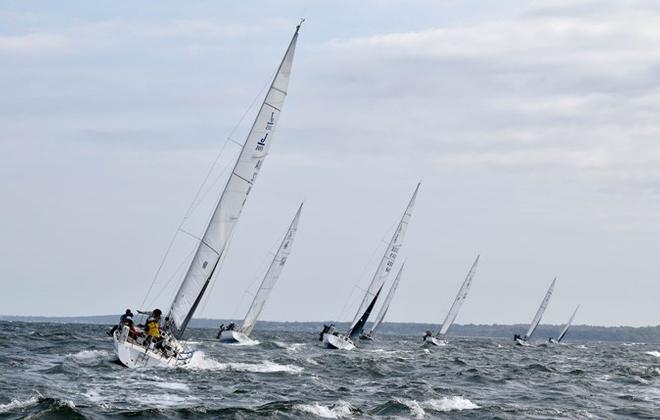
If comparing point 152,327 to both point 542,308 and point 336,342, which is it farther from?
point 542,308

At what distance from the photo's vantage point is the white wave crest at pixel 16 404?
22.7 meters

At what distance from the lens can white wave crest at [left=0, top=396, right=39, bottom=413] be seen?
22.7m

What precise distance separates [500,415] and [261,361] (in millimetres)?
20477

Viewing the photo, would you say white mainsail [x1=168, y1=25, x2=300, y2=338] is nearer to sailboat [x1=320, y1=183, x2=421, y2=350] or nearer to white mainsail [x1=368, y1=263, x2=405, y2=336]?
sailboat [x1=320, y1=183, x2=421, y2=350]

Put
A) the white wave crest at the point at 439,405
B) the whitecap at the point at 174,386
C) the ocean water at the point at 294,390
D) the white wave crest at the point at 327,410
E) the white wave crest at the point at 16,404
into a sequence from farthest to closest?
the whitecap at the point at 174,386 → the white wave crest at the point at 439,405 → the white wave crest at the point at 327,410 → the ocean water at the point at 294,390 → the white wave crest at the point at 16,404

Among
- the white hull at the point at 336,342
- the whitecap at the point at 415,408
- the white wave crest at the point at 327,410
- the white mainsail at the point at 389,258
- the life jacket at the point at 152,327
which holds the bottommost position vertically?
the white hull at the point at 336,342

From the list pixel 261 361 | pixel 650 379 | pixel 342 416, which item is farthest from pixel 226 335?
pixel 342 416

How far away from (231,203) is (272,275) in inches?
1366

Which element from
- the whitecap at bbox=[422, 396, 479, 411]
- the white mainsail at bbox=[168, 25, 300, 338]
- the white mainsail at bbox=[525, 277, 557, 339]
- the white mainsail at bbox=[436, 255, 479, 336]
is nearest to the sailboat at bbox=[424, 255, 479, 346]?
the white mainsail at bbox=[436, 255, 479, 336]

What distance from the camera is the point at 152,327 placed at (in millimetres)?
34250

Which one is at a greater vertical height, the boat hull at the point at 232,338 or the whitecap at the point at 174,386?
the whitecap at the point at 174,386

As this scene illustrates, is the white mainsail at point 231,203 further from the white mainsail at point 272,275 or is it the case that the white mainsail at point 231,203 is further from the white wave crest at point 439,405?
the white mainsail at point 272,275

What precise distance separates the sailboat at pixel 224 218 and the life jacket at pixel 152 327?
0.71 m

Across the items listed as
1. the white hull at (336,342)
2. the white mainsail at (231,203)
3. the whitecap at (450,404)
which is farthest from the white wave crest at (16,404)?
the white hull at (336,342)
